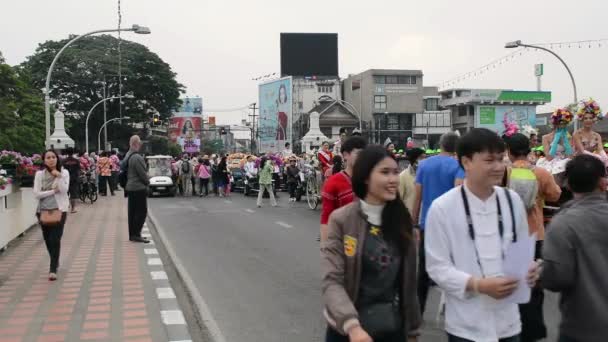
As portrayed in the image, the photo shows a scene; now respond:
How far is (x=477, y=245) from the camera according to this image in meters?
3.03

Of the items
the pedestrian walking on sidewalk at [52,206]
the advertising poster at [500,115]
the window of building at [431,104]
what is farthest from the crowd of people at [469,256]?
the window of building at [431,104]

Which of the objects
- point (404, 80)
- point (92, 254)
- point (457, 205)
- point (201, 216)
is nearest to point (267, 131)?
point (404, 80)

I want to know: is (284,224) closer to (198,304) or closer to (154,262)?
(154,262)

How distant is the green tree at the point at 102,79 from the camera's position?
186 ft

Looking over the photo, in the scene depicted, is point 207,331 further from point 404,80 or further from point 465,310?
point 404,80

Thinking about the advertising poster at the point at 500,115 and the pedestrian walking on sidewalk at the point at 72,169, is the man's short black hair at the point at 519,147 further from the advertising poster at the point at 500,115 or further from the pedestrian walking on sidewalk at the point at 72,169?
the advertising poster at the point at 500,115

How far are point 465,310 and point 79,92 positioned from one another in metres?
58.5

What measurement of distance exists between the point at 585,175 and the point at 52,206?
7.41 meters

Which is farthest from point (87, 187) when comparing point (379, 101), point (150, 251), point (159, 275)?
point (379, 101)

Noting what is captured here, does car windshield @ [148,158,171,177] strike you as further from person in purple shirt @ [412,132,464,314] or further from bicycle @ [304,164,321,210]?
person in purple shirt @ [412,132,464,314]

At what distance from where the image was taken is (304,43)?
8850 centimetres

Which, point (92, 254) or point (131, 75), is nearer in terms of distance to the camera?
point (92, 254)

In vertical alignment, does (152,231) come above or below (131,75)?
below

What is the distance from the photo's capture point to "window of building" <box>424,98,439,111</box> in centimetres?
8432
